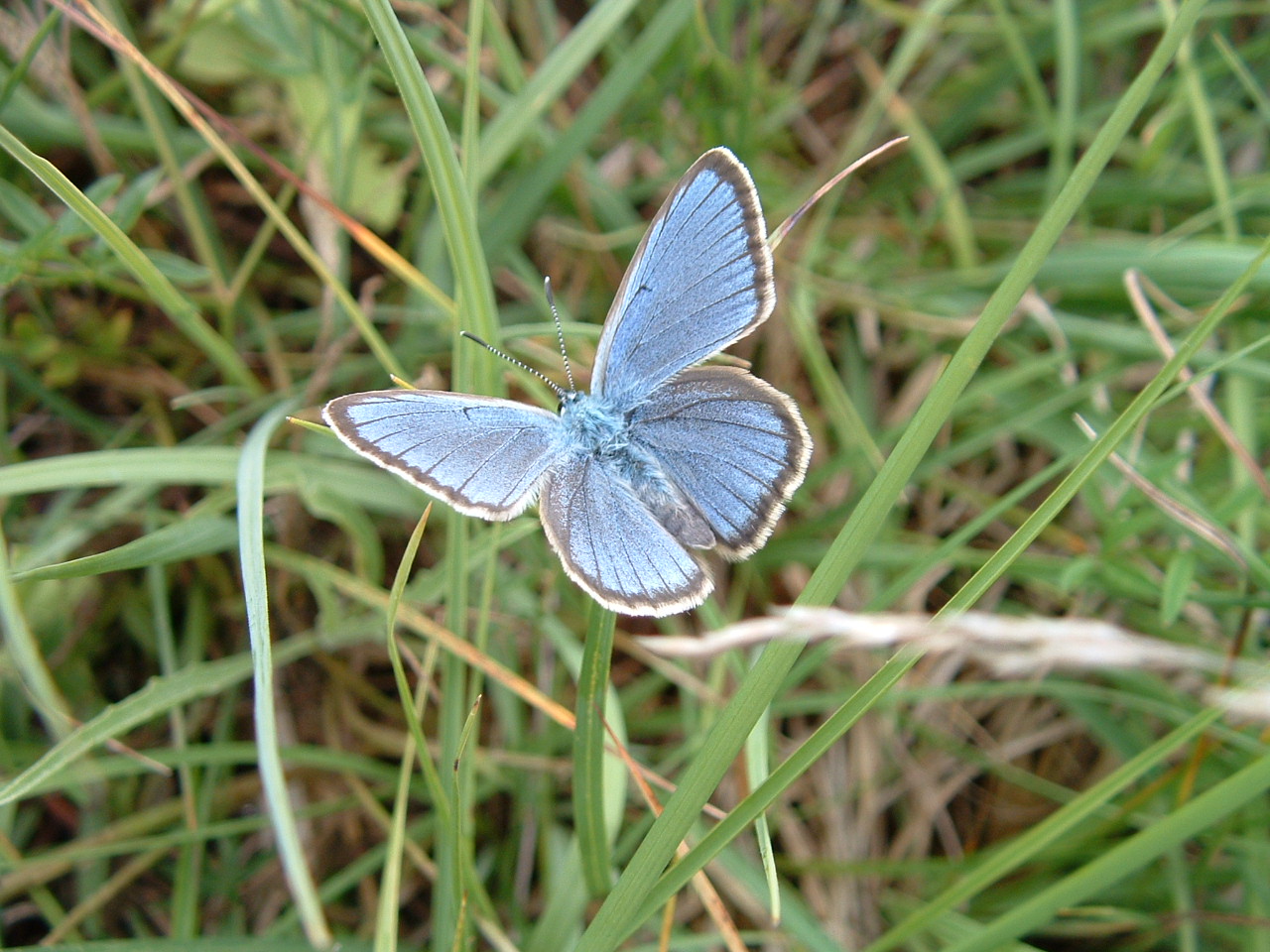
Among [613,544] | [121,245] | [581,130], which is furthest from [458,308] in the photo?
[581,130]

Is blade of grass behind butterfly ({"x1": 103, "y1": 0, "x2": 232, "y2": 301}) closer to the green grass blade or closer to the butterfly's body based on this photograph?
the butterfly's body

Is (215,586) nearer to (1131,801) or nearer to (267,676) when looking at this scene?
(267,676)

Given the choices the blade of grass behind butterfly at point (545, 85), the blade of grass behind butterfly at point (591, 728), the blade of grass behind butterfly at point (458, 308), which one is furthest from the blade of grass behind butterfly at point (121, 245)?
the blade of grass behind butterfly at point (591, 728)

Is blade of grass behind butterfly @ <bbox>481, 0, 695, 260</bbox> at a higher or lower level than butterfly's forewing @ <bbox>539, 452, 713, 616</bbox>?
higher

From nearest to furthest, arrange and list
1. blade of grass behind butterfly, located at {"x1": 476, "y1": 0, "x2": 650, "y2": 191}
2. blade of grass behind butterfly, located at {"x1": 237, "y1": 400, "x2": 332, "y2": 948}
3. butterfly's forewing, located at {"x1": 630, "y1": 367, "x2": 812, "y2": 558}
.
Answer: blade of grass behind butterfly, located at {"x1": 237, "y1": 400, "x2": 332, "y2": 948} → butterfly's forewing, located at {"x1": 630, "y1": 367, "x2": 812, "y2": 558} → blade of grass behind butterfly, located at {"x1": 476, "y1": 0, "x2": 650, "y2": 191}

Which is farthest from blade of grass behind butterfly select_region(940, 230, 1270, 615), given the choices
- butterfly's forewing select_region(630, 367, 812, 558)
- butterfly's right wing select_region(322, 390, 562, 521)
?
butterfly's right wing select_region(322, 390, 562, 521)

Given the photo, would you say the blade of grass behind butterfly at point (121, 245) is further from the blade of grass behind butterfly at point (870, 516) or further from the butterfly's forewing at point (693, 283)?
the blade of grass behind butterfly at point (870, 516)

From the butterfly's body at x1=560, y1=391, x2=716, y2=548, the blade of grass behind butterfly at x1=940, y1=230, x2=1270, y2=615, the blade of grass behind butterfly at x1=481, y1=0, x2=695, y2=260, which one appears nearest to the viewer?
the blade of grass behind butterfly at x1=940, y1=230, x2=1270, y2=615
